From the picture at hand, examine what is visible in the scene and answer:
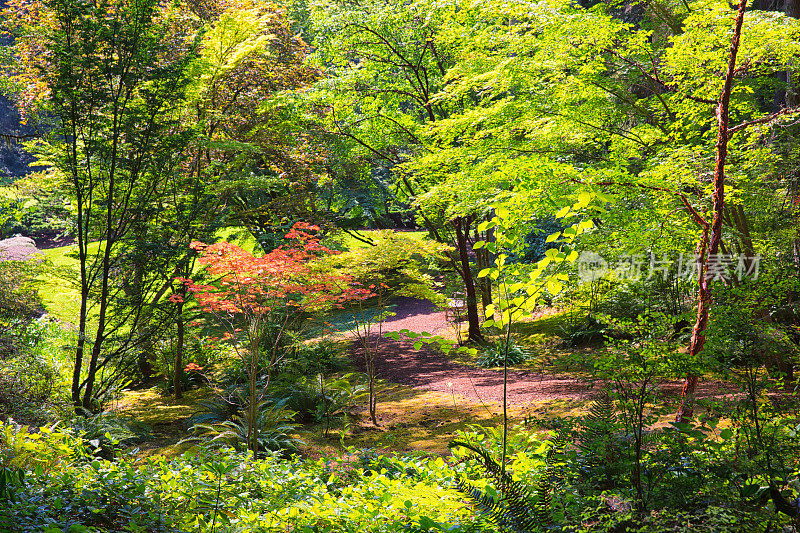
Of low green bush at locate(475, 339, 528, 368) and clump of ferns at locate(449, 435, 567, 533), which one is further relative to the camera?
low green bush at locate(475, 339, 528, 368)

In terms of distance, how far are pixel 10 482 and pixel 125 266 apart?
471cm

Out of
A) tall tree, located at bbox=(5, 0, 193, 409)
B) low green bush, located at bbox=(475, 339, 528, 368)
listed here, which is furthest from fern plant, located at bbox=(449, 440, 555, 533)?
low green bush, located at bbox=(475, 339, 528, 368)

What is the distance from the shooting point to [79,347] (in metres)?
5.45

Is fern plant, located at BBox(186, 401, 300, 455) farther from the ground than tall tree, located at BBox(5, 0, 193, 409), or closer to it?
closer to it

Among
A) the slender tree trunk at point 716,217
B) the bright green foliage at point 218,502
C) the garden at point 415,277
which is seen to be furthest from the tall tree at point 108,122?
the slender tree trunk at point 716,217

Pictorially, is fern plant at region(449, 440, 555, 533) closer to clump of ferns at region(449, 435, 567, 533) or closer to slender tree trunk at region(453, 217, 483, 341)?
clump of ferns at region(449, 435, 567, 533)

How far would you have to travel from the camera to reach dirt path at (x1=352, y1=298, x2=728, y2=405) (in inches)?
243

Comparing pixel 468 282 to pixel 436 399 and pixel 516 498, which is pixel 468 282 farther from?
pixel 516 498

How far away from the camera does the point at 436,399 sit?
7203 millimetres

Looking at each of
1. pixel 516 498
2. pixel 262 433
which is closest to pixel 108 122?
pixel 262 433

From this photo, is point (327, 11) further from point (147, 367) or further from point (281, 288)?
point (147, 367)

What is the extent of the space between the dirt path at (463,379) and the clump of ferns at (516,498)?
64.1 inches

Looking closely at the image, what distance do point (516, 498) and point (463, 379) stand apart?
6.20 metres

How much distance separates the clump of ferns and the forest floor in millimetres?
→ 794
